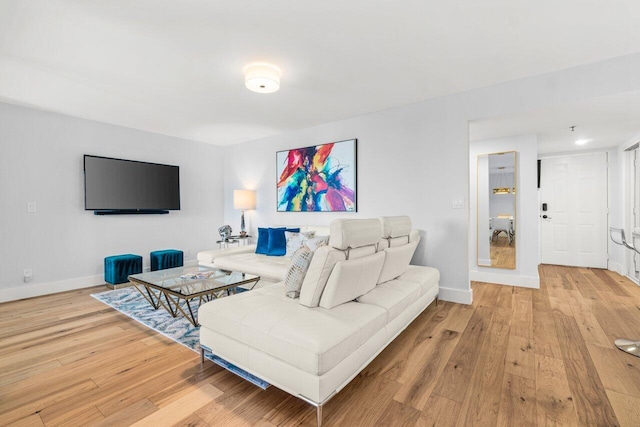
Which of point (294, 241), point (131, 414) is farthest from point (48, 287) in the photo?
point (131, 414)

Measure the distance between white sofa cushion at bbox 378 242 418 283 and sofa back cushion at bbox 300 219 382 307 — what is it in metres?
0.50

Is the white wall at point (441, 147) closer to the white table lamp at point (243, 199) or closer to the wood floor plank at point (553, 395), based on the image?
the wood floor plank at point (553, 395)

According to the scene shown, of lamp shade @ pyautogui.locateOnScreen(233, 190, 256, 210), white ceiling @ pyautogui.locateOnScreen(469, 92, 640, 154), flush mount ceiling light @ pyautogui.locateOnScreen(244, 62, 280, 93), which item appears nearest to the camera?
flush mount ceiling light @ pyautogui.locateOnScreen(244, 62, 280, 93)

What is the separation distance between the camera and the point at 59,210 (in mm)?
4023

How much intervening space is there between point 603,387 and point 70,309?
15.8 feet

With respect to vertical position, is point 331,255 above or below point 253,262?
above

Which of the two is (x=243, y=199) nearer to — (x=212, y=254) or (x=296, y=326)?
(x=212, y=254)

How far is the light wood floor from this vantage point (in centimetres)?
158

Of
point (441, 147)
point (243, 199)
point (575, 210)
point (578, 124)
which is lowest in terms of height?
point (575, 210)

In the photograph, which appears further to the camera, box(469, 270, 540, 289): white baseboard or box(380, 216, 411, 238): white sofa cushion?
box(469, 270, 540, 289): white baseboard

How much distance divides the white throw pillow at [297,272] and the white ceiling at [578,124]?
9.12 feet

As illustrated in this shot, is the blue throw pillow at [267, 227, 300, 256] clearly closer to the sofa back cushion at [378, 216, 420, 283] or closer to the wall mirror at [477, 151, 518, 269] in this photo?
the sofa back cushion at [378, 216, 420, 283]

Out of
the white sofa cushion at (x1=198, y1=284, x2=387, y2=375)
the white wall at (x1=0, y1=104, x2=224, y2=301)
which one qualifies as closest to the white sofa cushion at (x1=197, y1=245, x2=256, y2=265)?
the white wall at (x1=0, y1=104, x2=224, y2=301)

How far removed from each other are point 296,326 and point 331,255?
1.60 feet
